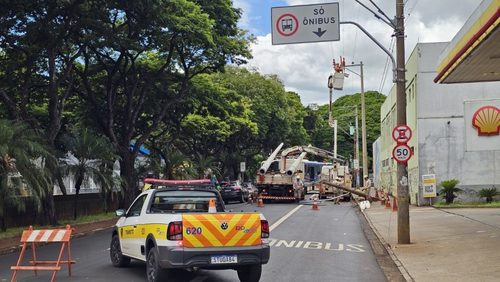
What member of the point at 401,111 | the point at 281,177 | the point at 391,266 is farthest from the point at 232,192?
the point at 391,266

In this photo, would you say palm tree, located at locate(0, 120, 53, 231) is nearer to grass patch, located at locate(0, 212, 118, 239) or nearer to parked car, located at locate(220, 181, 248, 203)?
grass patch, located at locate(0, 212, 118, 239)

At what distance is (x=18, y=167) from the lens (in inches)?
731

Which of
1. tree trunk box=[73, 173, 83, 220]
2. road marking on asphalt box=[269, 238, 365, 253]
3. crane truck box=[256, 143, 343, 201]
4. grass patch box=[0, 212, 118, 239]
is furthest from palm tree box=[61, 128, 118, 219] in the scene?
crane truck box=[256, 143, 343, 201]

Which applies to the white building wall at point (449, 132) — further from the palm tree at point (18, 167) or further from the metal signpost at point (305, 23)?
the palm tree at point (18, 167)

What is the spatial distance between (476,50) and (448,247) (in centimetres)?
489

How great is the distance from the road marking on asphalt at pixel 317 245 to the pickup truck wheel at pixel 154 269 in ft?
20.5

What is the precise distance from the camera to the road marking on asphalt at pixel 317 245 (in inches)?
595

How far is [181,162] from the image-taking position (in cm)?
3578

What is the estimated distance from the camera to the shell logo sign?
2883cm

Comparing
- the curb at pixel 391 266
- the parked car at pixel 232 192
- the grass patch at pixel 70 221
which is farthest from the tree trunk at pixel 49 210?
the parked car at pixel 232 192

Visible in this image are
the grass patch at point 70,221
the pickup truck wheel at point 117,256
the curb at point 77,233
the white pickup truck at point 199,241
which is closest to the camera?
the white pickup truck at point 199,241

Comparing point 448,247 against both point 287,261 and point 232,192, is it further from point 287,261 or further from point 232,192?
point 232,192

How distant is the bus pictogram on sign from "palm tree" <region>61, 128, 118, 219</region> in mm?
13480

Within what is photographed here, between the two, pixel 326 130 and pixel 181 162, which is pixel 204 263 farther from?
pixel 326 130
